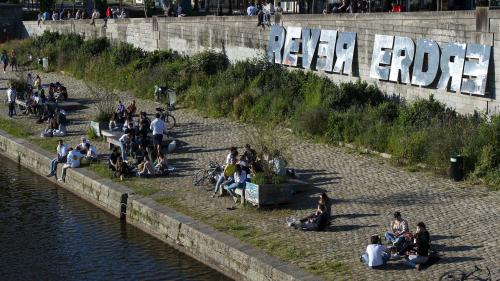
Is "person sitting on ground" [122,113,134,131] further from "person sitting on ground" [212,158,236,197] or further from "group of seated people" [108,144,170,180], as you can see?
"person sitting on ground" [212,158,236,197]

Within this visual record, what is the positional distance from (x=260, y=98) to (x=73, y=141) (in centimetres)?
650

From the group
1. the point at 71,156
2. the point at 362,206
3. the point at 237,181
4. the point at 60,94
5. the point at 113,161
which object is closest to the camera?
the point at 362,206

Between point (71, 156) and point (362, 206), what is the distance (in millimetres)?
9429

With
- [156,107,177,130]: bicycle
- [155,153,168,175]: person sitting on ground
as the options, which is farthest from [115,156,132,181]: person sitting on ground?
[156,107,177,130]: bicycle

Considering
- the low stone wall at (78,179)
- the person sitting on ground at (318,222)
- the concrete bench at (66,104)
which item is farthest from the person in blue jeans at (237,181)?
the concrete bench at (66,104)

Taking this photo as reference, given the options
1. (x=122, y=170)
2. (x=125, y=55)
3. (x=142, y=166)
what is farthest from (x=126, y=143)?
(x=125, y=55)

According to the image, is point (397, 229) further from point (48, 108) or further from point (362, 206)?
point (48, 108)

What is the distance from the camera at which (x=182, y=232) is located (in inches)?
740

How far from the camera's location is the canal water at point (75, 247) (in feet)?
57.9

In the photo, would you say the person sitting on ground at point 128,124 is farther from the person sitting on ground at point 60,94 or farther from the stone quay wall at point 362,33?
the person sitting on ground at point 60,94

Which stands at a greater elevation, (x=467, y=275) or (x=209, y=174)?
(x=467, y=275)

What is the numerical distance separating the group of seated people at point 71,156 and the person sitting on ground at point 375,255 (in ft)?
38.3

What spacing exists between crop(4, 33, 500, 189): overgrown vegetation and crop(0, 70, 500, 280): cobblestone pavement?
67 centimetres

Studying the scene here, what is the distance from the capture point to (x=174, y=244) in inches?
751
